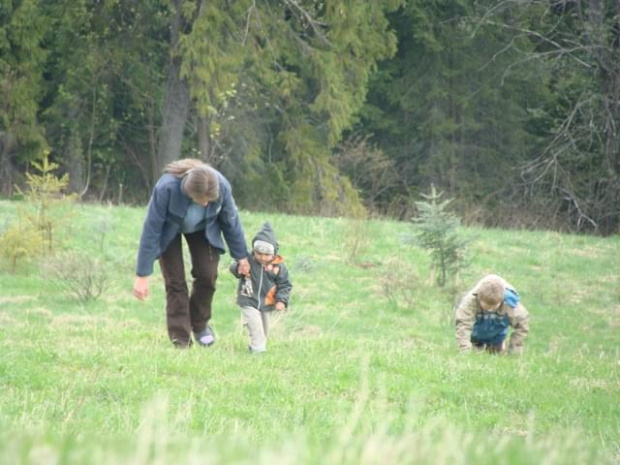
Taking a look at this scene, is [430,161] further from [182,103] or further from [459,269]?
[459,269]

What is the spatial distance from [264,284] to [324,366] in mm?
1529

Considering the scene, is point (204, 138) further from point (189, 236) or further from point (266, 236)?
point (189, 236)

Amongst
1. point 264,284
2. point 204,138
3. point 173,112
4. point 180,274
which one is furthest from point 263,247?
point 204,138

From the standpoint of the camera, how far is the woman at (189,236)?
9.59m

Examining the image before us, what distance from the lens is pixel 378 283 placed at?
19516 mm

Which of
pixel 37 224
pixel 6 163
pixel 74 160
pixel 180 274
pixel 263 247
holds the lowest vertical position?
pixel 6 163

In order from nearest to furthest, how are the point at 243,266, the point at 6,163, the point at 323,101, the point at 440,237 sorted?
the point at 243,266 → the point at 440,237 → the point at 323,101 → the point at 6,163

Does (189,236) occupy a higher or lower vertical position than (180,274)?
higher

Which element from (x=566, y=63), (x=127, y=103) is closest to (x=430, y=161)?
(x=566, y=63)

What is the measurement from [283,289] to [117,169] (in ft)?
95.2

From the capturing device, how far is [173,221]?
975 centimetres

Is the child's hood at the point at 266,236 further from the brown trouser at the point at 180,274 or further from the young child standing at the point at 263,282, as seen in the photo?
the brown trouser at the point at 180,274

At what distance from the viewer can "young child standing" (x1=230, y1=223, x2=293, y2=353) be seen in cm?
1030

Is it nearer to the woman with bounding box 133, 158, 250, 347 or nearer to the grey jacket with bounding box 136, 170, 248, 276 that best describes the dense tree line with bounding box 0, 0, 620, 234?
the woman with bounding box 133, 158, 250, 347
